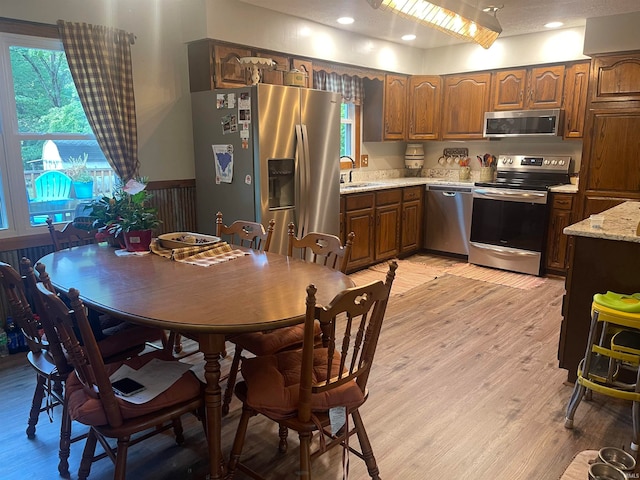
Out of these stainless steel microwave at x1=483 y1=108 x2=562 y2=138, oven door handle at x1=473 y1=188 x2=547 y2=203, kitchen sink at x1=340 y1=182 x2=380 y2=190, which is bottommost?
oven door handle at x1=473 y1=188 x2=547 y2=203

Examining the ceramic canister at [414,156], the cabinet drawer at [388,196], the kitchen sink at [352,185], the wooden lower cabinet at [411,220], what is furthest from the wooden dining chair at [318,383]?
the ceramic canister at [414,156]

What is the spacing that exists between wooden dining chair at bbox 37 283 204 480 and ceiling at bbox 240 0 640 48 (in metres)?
3.23

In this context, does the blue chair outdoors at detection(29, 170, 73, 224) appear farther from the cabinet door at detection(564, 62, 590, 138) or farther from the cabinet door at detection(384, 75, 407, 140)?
the cabinet door at detection(564, 62, 590, 138)

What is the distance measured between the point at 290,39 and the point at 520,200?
276 cm

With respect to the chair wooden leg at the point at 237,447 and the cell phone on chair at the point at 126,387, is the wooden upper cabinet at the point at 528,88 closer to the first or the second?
the chair wooden leg at the point at 237,447

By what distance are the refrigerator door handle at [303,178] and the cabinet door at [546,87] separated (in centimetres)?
272

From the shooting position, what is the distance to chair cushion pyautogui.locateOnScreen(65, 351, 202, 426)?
1.59 meters

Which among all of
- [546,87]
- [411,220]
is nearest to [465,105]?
[546,87]

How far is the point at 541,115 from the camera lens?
195 inches

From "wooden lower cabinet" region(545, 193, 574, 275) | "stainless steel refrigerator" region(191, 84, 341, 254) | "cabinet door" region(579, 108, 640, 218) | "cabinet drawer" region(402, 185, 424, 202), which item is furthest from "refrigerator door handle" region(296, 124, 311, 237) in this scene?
"cabinet door" region(579, 108, 640, 218)

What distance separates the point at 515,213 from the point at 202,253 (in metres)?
3.59

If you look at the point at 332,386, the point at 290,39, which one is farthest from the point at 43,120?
the point at 332,386

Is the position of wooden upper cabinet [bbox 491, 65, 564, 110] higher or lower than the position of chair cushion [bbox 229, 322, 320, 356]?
higher

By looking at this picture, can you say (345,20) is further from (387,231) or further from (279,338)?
(279,338)
